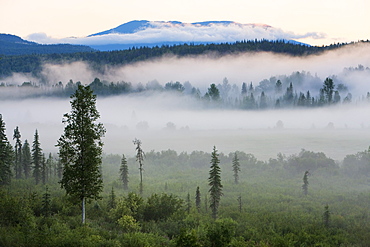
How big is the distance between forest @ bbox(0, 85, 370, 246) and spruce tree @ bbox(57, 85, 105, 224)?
0.45 feet

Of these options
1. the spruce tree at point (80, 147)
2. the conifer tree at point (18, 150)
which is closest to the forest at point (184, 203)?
the spruce tree at point (80, 147)

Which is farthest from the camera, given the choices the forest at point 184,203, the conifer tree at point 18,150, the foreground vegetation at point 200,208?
the conifer tree at point 18,150

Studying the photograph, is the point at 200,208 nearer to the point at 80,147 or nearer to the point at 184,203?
the point at 184,203

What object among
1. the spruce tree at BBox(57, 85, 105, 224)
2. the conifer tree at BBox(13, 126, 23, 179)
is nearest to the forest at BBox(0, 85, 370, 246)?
the spruce tree at BBox(57, 85, 105, 224)

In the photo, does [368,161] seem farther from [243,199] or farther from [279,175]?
[243,199]

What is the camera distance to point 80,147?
33.7 meters

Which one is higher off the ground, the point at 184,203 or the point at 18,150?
the point at 18,150

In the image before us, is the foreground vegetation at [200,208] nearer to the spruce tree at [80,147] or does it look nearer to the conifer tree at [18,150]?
the spruce tree at [80,147]

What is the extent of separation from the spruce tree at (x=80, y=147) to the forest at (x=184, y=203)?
0.14 metres

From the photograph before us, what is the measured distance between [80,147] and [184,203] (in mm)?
32158

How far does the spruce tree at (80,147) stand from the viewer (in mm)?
33219

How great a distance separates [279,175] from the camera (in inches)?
5438

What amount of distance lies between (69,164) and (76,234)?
27.1 feet

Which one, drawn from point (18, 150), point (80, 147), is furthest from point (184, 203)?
point (18, 150)
